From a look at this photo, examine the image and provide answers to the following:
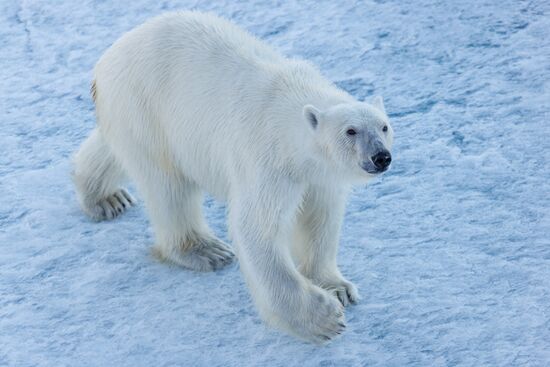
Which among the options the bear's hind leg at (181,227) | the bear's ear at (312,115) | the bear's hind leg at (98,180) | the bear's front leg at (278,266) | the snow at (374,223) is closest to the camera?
→ the bear's ear at (312,115)

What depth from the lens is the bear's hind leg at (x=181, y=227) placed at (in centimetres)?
384

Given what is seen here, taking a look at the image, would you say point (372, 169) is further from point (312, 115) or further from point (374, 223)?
point (374, 223)

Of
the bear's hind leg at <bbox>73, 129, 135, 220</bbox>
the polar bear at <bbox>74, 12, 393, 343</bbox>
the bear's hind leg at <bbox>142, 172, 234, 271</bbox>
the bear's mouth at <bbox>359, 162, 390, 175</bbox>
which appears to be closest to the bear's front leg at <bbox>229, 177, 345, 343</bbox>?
the polar bear at <bbox>74, 12, 393, 343</bbox>

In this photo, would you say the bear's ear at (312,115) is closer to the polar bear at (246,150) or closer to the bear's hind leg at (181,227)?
the polar bear at (246,150)

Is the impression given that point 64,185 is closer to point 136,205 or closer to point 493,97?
point 136,205

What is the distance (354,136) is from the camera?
315cm

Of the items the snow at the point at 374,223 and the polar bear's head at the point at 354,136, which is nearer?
the polar bear's head at the point at 354,136

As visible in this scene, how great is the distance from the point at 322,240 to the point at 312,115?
0.61 metres

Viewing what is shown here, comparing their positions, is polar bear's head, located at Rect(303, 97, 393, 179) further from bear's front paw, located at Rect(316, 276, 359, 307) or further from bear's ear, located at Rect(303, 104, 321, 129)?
bear's front paw, located at Rect(316, 276, 359, 307)

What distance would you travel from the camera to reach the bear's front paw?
12.1 ft

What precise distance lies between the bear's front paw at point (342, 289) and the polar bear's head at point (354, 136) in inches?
25.0

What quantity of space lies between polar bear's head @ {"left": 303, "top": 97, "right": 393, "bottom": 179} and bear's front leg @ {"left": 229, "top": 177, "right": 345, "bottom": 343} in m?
0.25

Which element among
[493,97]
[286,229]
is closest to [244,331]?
[286,229]

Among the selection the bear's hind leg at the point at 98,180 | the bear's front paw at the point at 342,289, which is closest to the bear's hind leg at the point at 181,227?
the bear's hind leg at the point at 98,180
